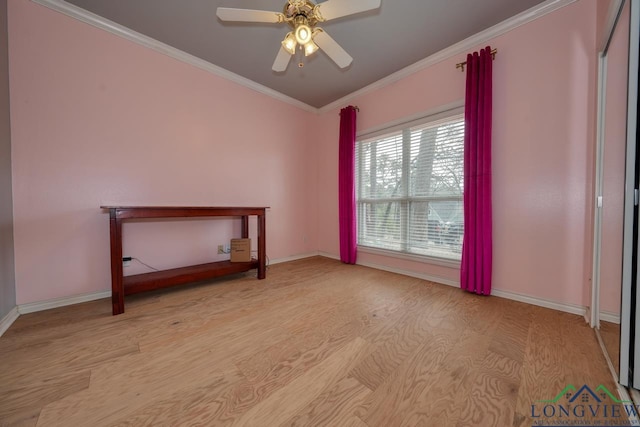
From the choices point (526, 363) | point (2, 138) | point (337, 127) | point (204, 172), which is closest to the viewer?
point (526, 363)

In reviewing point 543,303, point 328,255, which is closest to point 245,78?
point 328,255

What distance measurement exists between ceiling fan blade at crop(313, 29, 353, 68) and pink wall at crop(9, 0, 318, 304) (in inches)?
74.1

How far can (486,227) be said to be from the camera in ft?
7.30

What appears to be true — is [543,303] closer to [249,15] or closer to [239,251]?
[239,251]

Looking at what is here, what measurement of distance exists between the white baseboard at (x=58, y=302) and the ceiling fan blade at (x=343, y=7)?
323 cm

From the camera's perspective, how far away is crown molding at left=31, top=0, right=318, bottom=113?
202 cm

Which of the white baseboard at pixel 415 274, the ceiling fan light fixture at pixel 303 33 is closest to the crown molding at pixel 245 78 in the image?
the ceiling fan light fixture at pixel 303 33

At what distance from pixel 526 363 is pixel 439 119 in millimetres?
2427

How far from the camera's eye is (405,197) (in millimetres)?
3014

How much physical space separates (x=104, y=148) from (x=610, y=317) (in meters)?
4.30

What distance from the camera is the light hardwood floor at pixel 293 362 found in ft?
3.24

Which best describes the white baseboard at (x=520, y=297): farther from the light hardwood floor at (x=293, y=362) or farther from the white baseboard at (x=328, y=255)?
the white baseboard at (x=328, y=255)

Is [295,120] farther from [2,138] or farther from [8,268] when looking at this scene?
[8,268]

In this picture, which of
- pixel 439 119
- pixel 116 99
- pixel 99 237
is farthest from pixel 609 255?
pixel 116 99
